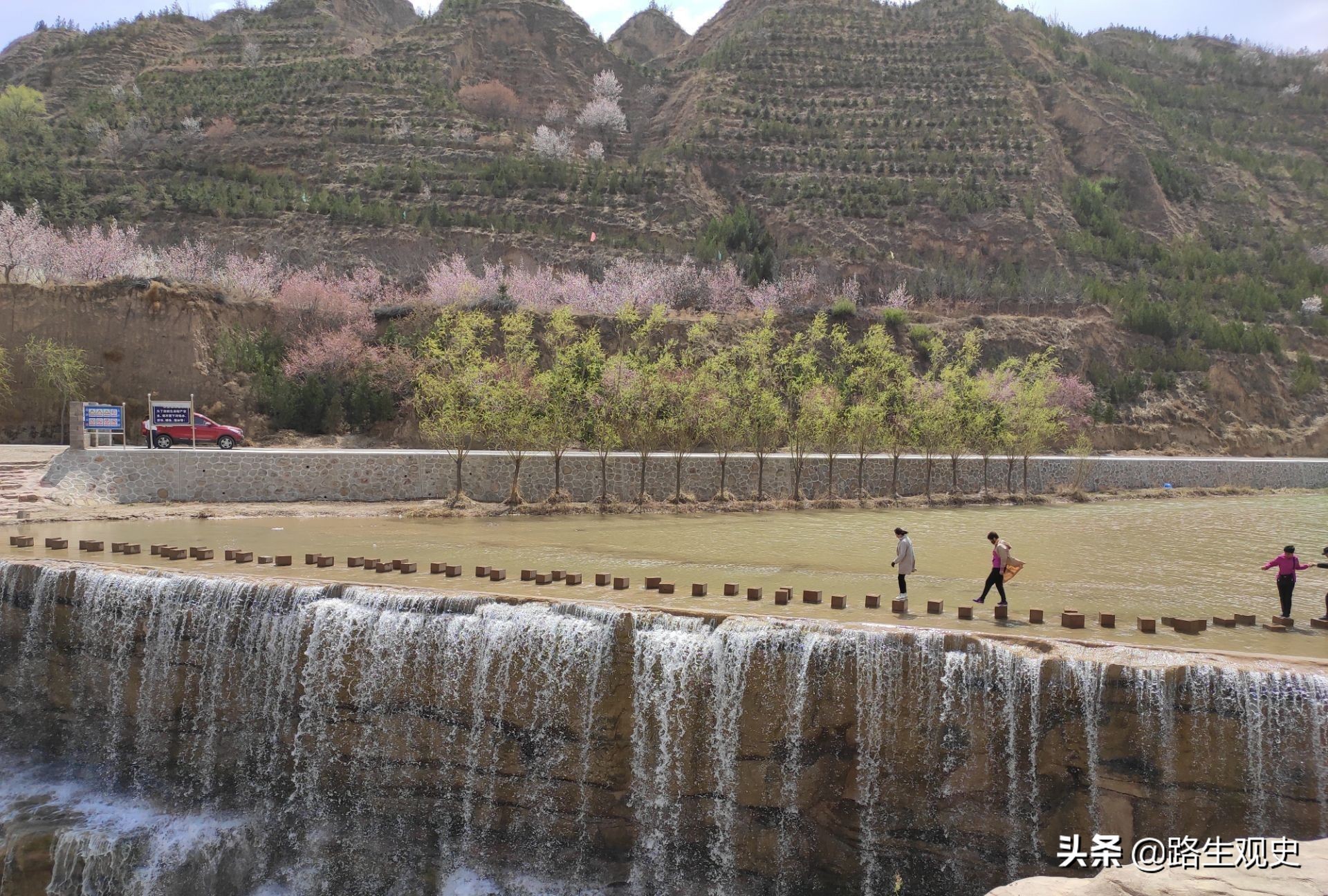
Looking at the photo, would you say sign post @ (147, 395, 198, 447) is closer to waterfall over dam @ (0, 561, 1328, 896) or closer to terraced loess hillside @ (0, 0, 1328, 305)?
waterfall over dam @ (0, 561, 1328, 896)

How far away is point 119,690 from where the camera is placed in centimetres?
1402

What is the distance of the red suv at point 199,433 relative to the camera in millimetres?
27281

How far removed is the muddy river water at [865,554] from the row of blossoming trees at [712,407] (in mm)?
2413

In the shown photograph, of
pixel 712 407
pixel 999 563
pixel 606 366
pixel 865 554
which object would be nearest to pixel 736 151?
pixel 606 366

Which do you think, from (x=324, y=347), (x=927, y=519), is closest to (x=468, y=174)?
(x=324, y=347)

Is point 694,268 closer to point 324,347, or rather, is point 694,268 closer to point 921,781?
point 324,347

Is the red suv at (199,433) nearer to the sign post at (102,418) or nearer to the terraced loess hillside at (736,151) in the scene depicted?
the sign post at (102,418)

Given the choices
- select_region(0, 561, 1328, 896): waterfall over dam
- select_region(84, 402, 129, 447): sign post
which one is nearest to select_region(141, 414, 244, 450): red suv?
select_region(84, 402, 129, 447): sign post

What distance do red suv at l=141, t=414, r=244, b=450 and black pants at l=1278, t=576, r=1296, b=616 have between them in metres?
25.1

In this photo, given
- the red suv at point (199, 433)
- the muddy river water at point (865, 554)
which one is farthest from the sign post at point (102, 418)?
the muddy river water at point (865, 554)

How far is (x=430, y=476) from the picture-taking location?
2620 centimetres

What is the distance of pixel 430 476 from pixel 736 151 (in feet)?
132

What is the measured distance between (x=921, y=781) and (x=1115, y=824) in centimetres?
193

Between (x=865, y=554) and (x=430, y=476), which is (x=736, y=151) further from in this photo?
(x=865, y=554)
